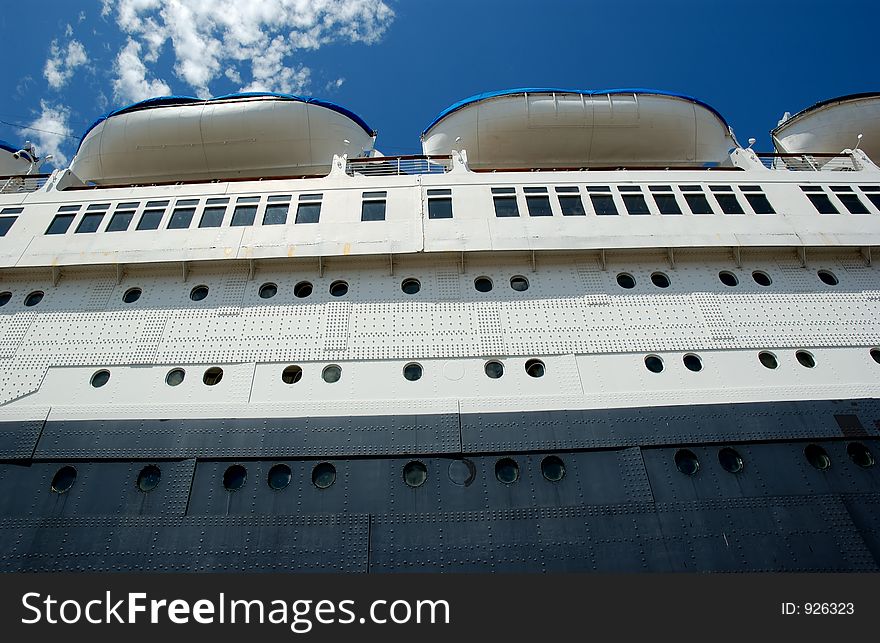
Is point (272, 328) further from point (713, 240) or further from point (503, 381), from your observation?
point (713, 240)

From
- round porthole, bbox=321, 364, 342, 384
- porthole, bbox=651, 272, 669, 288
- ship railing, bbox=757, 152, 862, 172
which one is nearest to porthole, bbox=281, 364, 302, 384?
round porthole, bbox=321, 364, 342, 384

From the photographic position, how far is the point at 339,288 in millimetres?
8547

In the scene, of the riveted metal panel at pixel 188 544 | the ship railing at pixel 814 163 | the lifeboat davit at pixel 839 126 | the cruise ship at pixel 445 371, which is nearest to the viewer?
the riveted metal panel at pixel 188 544

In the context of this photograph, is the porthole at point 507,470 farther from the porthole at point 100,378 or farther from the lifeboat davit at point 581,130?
the lifeboat davit at point 581,130

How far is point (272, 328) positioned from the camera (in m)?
7.90

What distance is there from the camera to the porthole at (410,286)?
8.46 m

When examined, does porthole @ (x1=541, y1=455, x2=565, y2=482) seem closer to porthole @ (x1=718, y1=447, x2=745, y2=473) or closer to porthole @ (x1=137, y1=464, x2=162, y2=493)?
→ porthole @ (x1=718, y1=447, x2=745, y2=473)

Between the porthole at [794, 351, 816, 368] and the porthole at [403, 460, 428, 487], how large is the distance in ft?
19.7

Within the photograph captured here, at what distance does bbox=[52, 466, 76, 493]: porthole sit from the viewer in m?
6.20

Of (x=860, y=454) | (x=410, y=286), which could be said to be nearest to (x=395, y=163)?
(x=410, y=286)

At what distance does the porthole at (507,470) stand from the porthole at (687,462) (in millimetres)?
2072

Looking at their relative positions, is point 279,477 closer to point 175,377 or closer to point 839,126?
point 175,377

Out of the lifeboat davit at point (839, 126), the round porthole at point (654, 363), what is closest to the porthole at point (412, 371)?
the round porthole at point (654, 363)

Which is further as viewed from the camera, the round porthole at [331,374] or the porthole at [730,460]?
the round porthole at [331,374]
